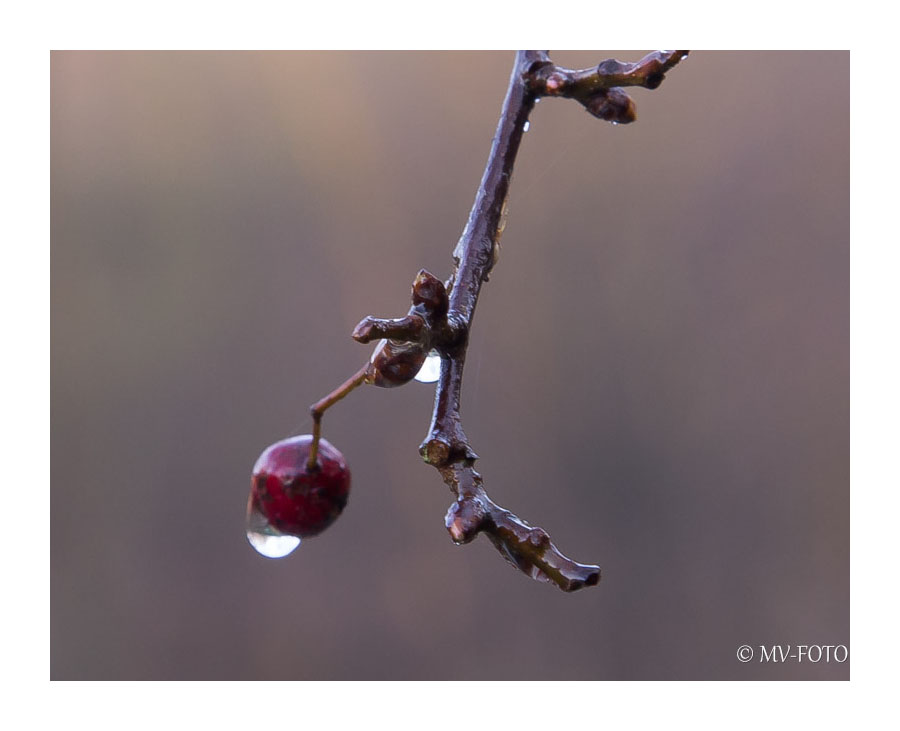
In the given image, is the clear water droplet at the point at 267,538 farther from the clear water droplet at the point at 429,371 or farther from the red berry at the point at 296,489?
the clear water droplet at the point at 429,371

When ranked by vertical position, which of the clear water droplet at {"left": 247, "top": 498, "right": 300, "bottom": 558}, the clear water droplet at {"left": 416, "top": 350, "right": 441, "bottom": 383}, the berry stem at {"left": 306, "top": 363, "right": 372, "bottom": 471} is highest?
the clear water droplet at {"left": 416, "top": 350, "right": 441, "bottom": 383}

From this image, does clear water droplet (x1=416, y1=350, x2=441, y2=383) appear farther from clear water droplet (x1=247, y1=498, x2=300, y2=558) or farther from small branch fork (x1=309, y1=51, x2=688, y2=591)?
clear water droplet (x1=247, y1=498, x2=300, y2=558)

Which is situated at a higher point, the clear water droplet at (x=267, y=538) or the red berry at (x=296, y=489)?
the red berry at (x=296, y=489)

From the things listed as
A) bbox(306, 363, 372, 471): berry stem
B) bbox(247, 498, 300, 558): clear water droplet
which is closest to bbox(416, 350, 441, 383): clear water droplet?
bbox(306, 363, 372, 471): berry stem

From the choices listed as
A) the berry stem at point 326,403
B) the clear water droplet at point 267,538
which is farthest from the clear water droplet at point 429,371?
the clear water droplet at point 267,538

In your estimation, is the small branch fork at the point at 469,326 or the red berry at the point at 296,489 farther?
the red berry at the point at 296,489

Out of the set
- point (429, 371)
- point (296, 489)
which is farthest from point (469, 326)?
point (296, 489)

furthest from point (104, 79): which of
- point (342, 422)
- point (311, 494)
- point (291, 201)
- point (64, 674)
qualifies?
point (311, 494)
